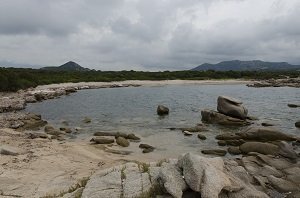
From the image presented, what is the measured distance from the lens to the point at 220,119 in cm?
4206

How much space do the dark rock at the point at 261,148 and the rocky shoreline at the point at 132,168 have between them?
7 centimetres

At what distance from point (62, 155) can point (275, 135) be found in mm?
17661

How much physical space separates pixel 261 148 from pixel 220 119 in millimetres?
16262

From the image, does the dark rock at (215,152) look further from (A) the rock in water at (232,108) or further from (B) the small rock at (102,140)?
(A) the rock in water at (232,108)

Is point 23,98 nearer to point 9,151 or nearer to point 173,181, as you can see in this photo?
point 9,151

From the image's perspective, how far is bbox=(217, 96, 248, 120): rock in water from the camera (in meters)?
42.6

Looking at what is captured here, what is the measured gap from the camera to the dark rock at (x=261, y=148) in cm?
2511

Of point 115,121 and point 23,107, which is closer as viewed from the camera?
point 115,121

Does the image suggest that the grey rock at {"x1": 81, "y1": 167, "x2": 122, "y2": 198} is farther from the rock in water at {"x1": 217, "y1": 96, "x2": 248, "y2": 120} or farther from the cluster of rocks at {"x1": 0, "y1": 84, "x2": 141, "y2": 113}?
the cluster of rocks at {"x1": 0, "y1": 84, "x2": 141, "y2": 113}

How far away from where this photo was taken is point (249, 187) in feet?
47.7

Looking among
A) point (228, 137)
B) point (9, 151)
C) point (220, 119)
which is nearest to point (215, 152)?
point (228, 137)

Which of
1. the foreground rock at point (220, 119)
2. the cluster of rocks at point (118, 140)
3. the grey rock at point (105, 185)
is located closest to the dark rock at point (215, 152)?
the cluster of rocks at point (118, 140)

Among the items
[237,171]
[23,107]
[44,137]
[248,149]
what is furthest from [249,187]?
[23,107]

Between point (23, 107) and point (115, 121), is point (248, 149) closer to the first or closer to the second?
point (115, 121)
